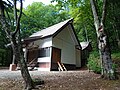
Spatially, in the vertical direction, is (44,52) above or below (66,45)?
below

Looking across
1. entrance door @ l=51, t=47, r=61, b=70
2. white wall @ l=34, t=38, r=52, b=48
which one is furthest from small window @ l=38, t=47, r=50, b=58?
entrance door @ l=51, t=47, r=61, b=70

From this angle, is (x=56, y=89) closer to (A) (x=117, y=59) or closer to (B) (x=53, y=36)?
(A) (x=117, y=59)

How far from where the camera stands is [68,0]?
12188 mm

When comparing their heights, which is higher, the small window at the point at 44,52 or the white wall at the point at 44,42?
the white wall at the point at 44,42

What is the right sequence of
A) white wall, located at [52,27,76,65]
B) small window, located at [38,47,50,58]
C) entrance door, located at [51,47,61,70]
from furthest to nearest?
white wall, located at [52,27,76,65] < small window, located at [38,47,50,58] < entrance door, located at [51,47,61,70]

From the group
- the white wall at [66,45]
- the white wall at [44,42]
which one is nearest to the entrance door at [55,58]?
the white wall at [66,45]

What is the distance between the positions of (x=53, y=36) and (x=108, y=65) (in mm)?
10235

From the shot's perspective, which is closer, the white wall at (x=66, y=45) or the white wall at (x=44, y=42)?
the white wall at (x=44, y=42)

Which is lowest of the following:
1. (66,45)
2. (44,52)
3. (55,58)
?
(55,58)

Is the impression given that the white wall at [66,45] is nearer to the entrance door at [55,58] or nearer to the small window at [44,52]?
the entrance door at [55,58]

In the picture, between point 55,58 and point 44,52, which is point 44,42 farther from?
point 55,58

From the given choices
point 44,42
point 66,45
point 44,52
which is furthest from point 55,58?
point 66,45

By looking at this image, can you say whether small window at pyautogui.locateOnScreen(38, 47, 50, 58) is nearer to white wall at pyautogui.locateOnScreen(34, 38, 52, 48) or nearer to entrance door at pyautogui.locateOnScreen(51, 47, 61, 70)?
white wall at pyautogui.locateOnScreen(34, 38, 52, 48)

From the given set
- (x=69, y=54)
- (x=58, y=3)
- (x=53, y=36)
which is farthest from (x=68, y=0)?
(x=69, y=54)
